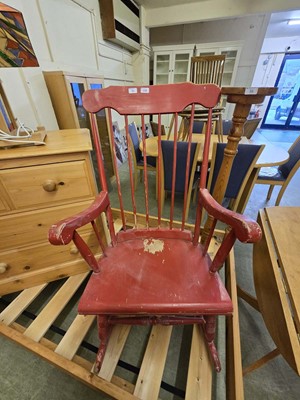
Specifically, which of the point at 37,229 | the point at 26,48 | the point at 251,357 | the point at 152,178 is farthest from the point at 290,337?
the point at 152,178

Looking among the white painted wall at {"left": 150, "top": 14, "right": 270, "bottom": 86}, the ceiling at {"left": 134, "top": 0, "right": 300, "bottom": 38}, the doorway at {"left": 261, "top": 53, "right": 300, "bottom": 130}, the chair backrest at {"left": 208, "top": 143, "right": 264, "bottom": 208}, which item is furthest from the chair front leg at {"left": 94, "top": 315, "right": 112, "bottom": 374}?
the doorway at {"left": 261, "top": 53, "right": 300, "bottom": 130}

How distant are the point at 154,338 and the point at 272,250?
2.27 feet

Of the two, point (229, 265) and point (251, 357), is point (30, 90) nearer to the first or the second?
point (229, 265)

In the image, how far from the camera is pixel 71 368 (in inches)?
27.7

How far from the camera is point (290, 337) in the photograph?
50 centimetres

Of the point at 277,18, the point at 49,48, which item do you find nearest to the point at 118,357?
the point at 49,48

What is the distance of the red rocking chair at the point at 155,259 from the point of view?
1.92 ft

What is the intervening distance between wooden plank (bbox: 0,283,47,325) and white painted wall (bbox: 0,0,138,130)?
1203mm

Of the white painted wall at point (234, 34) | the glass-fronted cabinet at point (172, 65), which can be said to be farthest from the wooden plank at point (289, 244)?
the white painted wall at point (234, 34)

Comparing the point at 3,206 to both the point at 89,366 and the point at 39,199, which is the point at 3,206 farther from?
the point at 89,366

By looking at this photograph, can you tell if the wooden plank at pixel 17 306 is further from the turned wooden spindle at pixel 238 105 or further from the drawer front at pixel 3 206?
the turned wooden spindle at pixel 238 105

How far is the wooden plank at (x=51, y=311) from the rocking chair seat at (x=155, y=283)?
17.7 inches

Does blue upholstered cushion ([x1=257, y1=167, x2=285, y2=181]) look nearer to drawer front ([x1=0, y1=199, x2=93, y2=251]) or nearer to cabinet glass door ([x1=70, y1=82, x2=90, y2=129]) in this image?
drawer front ([x1=0, y1=199, x2=93, y2=251])

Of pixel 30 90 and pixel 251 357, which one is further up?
pixel 30 90
